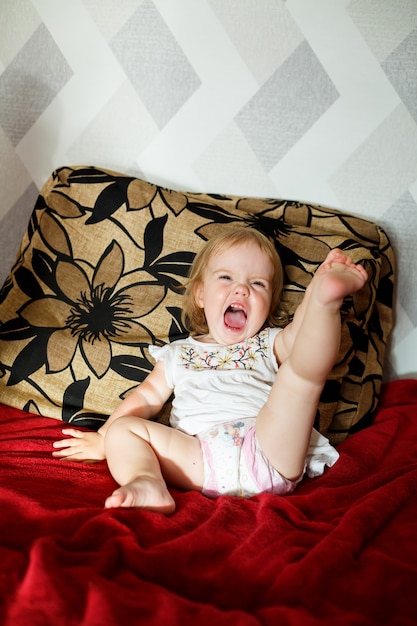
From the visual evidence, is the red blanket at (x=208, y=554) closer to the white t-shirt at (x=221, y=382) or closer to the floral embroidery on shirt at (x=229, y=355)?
the white t-shirt at (x=221, y=382)

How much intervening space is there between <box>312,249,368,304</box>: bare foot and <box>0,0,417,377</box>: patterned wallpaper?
2.06 feet

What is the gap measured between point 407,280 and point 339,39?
623 mm

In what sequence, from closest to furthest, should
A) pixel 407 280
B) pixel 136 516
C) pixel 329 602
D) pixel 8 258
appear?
pixel 329 602 → pixel 136 516 → pixel 407 280 → pixel 8 258

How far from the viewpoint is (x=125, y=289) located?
4.93 feet

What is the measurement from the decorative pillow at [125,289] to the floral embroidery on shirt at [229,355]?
0.35 feet

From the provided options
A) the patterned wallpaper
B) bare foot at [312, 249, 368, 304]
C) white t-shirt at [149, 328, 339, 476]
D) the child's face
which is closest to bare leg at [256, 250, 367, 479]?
bare foot at [312, 249, 368, 304]

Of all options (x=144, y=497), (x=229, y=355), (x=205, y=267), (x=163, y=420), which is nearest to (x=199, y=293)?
(x=205, y=267)

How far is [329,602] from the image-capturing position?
81cm

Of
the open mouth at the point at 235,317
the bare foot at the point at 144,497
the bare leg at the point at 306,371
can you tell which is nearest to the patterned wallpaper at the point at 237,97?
the open mouth at the point at 235,317

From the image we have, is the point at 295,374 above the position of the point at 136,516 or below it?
above

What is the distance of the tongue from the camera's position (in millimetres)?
1366

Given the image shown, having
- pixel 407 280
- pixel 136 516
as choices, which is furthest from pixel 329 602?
pixel 407 280

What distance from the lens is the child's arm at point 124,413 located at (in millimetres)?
1296

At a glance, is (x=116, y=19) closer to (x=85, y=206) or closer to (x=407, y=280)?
(x=85, y=206)
